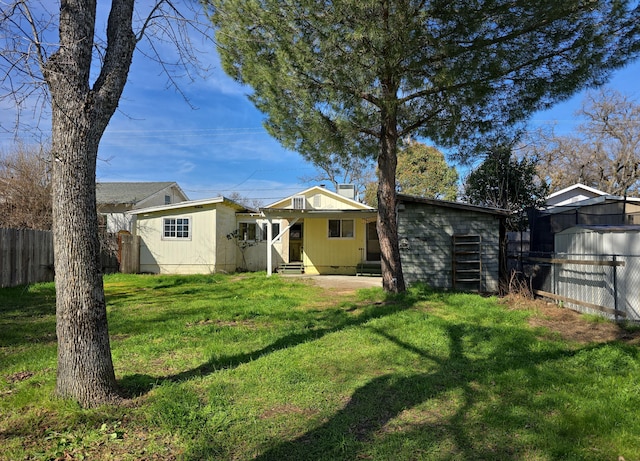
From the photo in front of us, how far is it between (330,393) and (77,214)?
2.78 metres

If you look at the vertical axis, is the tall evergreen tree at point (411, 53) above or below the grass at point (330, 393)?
above

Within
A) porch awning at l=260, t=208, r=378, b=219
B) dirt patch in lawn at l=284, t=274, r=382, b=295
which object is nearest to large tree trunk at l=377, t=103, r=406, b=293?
dirt patch in lawn at l=284, t=274, r=382, b=295

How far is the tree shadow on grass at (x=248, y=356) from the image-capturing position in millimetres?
3885

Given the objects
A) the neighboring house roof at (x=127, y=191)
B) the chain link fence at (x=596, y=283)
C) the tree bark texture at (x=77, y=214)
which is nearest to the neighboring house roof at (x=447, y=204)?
the chain link fence at (x=596, y=283)

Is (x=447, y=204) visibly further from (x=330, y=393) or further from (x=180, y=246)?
(x=180, y=246)

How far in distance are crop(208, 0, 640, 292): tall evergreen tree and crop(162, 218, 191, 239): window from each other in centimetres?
858

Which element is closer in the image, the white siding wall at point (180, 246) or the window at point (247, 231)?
the white siding wall at point (180, 246)

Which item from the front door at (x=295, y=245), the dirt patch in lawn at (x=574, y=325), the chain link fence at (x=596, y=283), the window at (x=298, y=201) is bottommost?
the dirt patch in lawn at (x=574, y=325)

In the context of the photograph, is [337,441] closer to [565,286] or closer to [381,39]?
[381,39]

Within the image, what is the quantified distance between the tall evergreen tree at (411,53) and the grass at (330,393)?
476 cm


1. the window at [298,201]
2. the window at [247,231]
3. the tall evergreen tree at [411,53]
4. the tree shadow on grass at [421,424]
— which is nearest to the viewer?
the tree shadow on grass at [421,424]

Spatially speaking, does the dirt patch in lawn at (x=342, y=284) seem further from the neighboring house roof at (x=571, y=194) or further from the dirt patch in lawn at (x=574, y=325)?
the neighboring house roof at (x=571, y=194)

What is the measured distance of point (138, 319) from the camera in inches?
283

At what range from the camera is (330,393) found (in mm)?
3820
